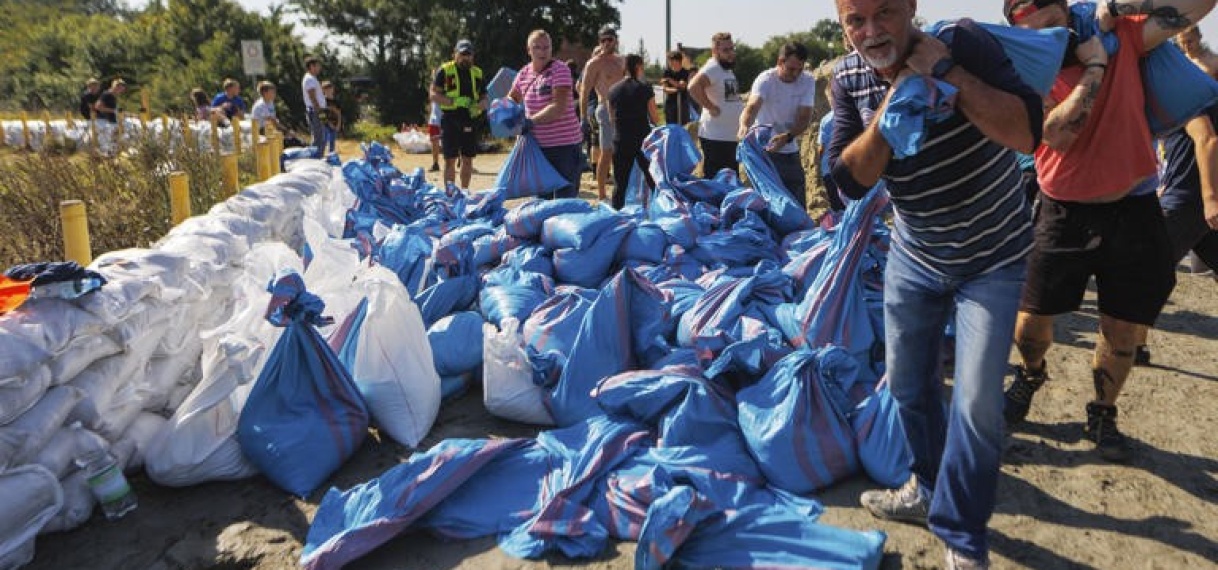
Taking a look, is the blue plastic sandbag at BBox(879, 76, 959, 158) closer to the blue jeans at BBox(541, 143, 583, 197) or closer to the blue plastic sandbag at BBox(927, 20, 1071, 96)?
the blue plastic sandbag at BBox(927, 20, 1071, 96)

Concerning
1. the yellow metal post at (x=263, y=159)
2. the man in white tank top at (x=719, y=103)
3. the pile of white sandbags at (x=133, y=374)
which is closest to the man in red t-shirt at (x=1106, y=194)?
the pile of white sandbags at (x=133, y=374)

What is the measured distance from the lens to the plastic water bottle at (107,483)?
2.38 meters

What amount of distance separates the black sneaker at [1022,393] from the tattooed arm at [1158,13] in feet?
3.94

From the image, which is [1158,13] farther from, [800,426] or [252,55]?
[252,55]

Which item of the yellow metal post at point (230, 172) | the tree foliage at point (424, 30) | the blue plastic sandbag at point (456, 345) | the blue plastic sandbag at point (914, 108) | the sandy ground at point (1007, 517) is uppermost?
the tree foliage at point (424, 30)

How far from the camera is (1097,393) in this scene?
9.11 ft

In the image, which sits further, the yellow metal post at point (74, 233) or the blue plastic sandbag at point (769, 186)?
the blue plastic sandbag at point (769, 186)

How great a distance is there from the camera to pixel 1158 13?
2371 millimetres

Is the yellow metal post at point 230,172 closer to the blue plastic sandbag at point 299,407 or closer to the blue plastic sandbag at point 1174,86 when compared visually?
the blue plastic sandbag at point 299,407

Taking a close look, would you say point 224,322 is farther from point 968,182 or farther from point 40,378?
point 968,182

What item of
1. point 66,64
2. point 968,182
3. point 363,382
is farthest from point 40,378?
point 66,64

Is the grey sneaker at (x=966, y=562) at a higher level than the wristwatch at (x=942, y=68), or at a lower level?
lower

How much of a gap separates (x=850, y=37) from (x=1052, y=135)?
42.7 inches

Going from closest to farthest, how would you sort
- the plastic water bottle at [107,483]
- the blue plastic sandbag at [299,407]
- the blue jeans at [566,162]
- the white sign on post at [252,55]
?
the plastic water bottle at [107,483] → the blue plastic sandbag at [299,407] → the blue jeans at [566,162] → the white sign on post at [252,55]
